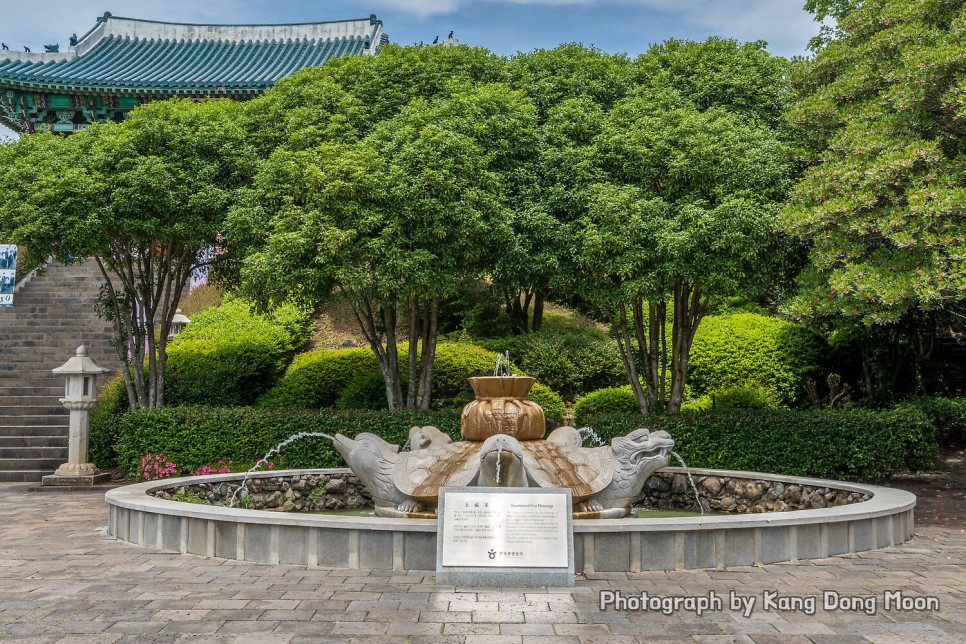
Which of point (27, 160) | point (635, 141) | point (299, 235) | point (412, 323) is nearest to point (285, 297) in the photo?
point (299, 235)

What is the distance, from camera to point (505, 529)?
6836mm

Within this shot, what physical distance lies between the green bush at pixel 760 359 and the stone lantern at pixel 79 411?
471 inches

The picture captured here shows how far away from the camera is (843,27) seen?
1177 cm

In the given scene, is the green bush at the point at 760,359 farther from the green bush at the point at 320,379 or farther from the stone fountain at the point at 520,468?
the stone fountain at the point at 520,468

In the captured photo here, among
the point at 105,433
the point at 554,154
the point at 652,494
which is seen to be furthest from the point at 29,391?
the point at 652,494

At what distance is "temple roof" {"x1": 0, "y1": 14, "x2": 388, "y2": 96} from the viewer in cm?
2573

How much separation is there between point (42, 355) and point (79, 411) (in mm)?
5517

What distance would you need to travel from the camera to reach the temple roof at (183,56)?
84.4 feet

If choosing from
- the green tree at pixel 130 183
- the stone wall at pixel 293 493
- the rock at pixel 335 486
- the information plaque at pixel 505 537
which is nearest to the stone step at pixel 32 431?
the green tree at pixel 130 183

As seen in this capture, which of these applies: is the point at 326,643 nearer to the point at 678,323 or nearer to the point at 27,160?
the point at 678,323

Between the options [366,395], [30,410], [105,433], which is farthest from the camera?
[30,410]

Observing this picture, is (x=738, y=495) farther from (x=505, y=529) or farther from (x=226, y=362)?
(x=226, y=362)

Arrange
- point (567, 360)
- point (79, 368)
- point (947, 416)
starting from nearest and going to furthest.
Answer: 1. point (79, 368)
2. point (947, 416)
3. point (567, 360)

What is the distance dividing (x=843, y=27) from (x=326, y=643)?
1090 centimetres
